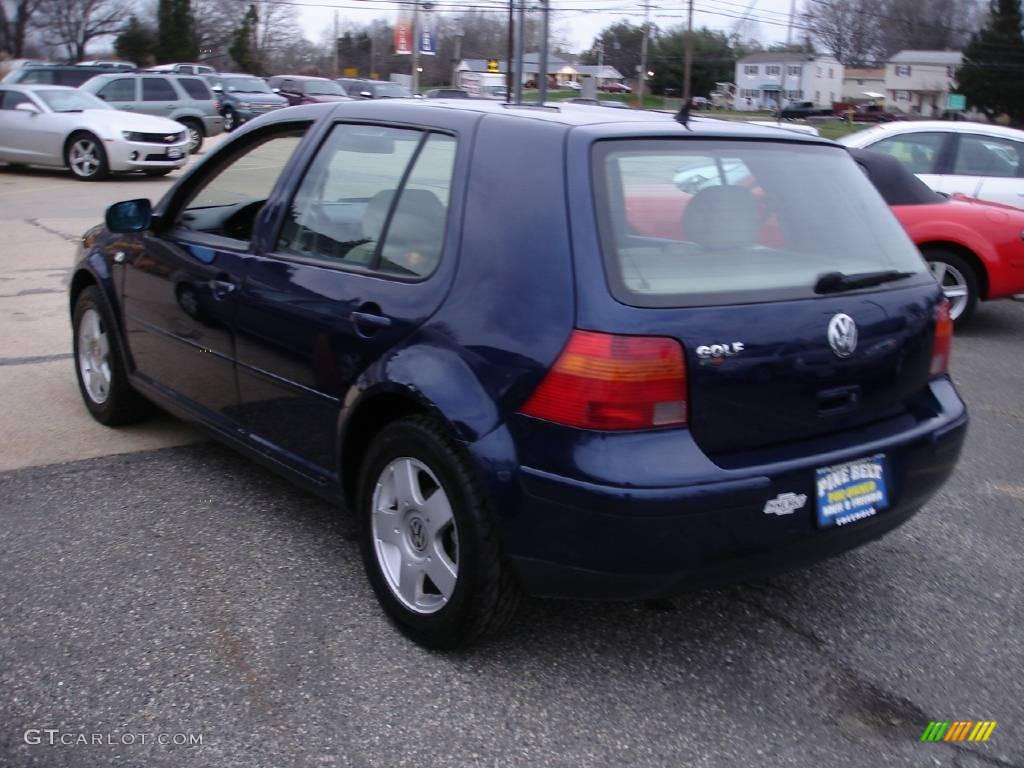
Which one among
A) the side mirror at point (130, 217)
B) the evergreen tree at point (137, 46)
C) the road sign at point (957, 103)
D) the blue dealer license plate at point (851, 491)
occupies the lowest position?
the blue dealer license plate at point (851, 491)

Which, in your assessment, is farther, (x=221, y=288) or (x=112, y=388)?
(x=112, y=388)

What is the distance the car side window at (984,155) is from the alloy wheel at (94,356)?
7604 millimetres

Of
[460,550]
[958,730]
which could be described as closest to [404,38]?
[460,550]

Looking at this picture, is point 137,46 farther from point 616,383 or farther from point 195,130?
point 616,383

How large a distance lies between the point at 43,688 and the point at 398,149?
6.43ft

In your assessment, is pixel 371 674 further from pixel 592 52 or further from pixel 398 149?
pixel 592 52

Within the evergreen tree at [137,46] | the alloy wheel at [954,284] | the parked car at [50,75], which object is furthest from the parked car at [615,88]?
the alloy wheel at [954,284]

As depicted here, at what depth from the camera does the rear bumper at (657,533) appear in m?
2.69

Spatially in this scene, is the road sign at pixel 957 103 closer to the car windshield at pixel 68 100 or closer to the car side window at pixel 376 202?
the car windshield at pixel 68 100

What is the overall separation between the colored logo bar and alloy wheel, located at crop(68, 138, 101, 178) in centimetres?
1773

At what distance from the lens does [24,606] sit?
11.3 ft

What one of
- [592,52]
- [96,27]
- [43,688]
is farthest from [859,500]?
[592,52]

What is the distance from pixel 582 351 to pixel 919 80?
4145 inches

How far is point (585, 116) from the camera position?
3305 millimetres
